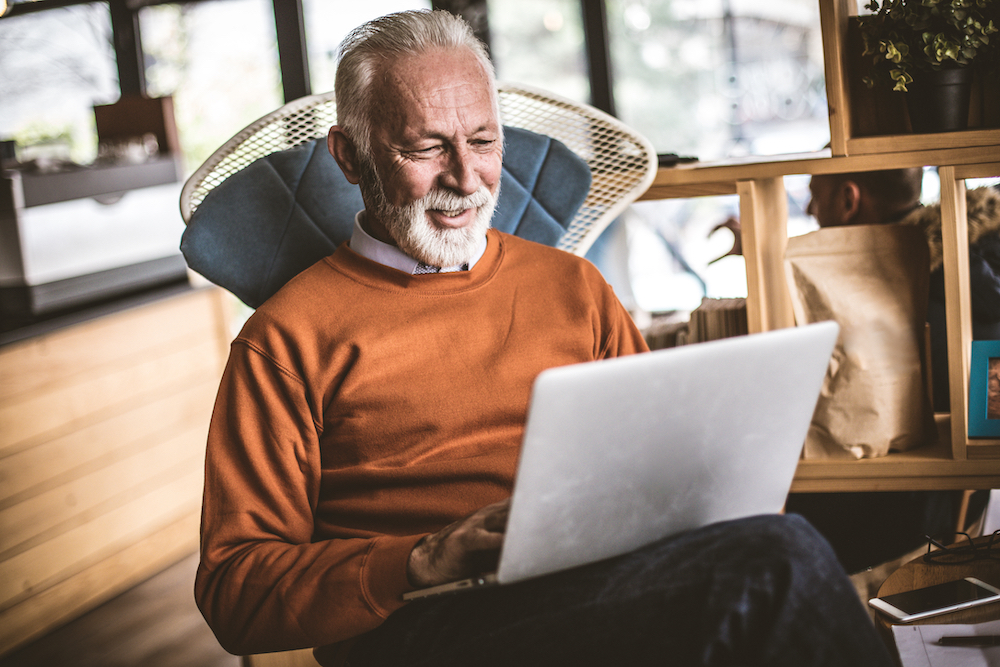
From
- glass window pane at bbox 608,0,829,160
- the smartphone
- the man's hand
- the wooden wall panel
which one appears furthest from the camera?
glass window pane at bbox 608,0,829,160

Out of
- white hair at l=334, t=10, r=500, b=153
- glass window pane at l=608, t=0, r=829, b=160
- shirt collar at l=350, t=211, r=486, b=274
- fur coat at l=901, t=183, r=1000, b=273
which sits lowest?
fur coat at l=901, t=183, r=1000, b=273

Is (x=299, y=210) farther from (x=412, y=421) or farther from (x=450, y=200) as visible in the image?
(x=412, y=421)

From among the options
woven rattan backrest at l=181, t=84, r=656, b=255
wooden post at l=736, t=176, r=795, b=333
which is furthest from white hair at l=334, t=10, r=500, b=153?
wooden post at l=736, t=176, r=795, b=333

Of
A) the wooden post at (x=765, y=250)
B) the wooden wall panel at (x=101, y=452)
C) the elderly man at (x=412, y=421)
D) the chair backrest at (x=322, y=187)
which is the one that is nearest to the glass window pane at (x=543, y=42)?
the wooden wall panel at (x=101, y=452)

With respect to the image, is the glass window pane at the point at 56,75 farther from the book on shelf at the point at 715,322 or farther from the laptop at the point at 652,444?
the laptop at the point at 652,444

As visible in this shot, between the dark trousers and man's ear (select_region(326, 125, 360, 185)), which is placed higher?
man's ear (select_region(326, 125, 360, 185))

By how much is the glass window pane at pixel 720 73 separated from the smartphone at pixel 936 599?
7.70 ft

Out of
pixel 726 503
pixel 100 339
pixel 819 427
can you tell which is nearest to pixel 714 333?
pixel 819 427

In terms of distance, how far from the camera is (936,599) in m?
1.25

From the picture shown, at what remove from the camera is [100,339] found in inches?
101

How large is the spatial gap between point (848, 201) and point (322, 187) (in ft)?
3.79

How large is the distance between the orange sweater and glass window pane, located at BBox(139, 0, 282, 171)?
2.53m

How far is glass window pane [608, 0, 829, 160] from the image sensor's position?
3240mm

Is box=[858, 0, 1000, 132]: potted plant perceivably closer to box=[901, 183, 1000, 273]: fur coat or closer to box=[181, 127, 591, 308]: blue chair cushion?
box=[901, 183, 1000, 273]: fur coat
